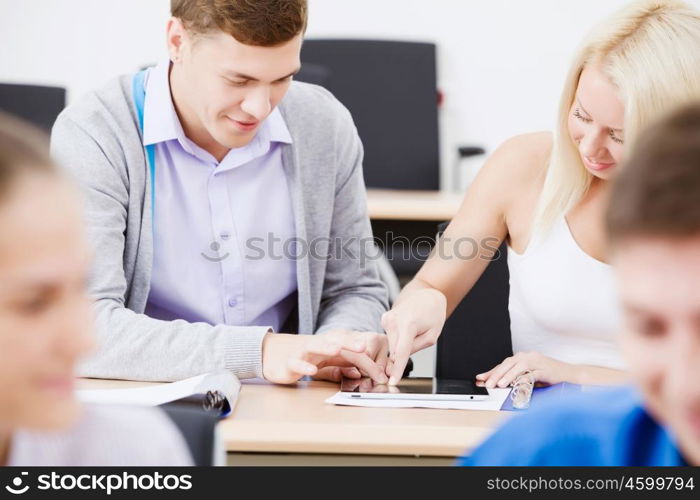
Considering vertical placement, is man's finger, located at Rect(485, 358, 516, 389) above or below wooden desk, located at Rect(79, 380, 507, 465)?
below

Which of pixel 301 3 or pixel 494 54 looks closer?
pixel 301 3

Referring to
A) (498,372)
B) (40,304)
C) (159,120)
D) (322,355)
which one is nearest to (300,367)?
(322,355)

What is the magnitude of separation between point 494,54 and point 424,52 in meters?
0.65

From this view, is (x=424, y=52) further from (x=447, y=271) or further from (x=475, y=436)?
(x=475, y=436)

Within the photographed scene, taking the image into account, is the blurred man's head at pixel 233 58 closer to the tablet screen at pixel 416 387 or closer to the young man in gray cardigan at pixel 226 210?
the young man in gray cardigan at pixel 226 210

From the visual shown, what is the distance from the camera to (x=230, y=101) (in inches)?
66.9

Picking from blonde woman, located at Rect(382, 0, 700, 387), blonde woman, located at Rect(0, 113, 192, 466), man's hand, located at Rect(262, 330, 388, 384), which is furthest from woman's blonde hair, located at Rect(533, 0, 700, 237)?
blonde woman, located at Rect(0, 113, 192, 466)

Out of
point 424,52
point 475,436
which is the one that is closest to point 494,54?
point 424,52

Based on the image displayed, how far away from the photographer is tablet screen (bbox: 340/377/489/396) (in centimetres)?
155

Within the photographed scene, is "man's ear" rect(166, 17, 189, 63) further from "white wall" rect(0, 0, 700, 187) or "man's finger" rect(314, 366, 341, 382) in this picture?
"white wall" rect(0, 0, 700, 187)

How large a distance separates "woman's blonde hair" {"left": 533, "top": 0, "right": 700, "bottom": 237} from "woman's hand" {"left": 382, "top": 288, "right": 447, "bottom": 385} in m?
0.37

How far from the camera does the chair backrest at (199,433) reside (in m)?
0.84

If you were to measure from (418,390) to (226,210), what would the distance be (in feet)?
1.71

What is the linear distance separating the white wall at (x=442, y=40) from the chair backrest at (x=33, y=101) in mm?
1240
